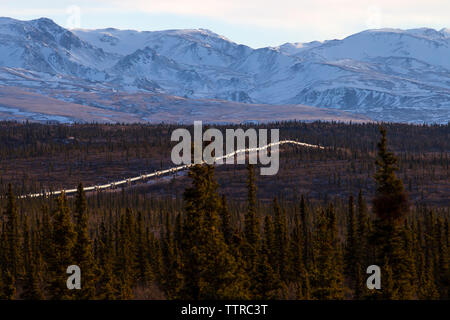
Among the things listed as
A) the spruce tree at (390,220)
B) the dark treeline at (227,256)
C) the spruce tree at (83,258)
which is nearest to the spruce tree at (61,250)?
the dark treeline at (227,256)

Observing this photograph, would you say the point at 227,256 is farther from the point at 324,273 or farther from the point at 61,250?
the point at 61,250

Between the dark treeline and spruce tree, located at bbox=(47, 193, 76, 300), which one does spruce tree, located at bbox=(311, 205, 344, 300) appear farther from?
spruce tree, located at bbox=(47, 193, 76, 300)

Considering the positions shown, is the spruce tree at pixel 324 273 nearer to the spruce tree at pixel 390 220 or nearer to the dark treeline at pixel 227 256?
the dark treeline at pixel 227 256

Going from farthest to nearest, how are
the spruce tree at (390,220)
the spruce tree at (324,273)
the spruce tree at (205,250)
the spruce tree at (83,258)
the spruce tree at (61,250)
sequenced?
the spruce tree at (83,258), the spruce tree at (61,250), the spruce tree at (390,220), the spruce tree at (324,273), the spruce tree at (205,250)

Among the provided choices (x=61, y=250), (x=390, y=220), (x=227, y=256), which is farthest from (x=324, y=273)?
(x=61, y=250)

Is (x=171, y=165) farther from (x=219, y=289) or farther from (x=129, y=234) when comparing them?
(x=219, y=289)

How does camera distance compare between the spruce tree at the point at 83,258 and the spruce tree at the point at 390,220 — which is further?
the spruce tree at the point at 83,258

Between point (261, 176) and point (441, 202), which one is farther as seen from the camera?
point (261, 176)

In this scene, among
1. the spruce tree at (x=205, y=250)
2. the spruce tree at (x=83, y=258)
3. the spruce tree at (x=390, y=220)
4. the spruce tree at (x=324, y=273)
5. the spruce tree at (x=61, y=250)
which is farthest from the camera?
the spruce tree at (x=83, y=258)

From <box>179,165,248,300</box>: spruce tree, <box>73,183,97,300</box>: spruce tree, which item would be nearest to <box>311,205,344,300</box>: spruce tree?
<box>179,165,248,300</box>: spruce tree
